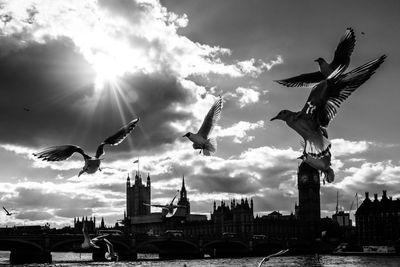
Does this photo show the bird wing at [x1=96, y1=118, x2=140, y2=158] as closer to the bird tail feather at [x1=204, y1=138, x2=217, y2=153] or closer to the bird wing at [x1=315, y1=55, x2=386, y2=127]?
the bird tail feather at [x1=204, y1=138, x2=217, y2=153]

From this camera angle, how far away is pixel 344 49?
127 inches

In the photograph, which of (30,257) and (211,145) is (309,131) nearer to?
(211,145)

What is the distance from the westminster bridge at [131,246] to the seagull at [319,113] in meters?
73.5

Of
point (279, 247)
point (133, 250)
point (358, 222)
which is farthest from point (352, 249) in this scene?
point (133, 250)

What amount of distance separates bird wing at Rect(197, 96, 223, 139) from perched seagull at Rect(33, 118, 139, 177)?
66 cm

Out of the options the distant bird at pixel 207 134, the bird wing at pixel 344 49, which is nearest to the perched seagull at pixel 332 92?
the bird wing at pixel 344 49

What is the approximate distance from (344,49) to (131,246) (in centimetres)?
8691

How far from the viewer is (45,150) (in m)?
5.09

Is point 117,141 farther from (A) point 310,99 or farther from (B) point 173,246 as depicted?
(B) point 173,246

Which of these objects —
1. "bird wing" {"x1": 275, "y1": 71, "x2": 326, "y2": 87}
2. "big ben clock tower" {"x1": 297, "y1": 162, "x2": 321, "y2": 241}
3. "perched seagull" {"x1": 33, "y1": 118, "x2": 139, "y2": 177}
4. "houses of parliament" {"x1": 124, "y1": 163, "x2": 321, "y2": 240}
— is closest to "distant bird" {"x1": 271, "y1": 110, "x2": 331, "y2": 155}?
"bird wing" {"x1": 275, "y1": 71, "x2": 326, "y2": 87}

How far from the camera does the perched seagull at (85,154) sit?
482 centimetres

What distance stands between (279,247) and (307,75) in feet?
384

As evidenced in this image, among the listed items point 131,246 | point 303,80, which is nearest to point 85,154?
point 303,80

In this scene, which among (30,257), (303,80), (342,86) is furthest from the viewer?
(30,257)
